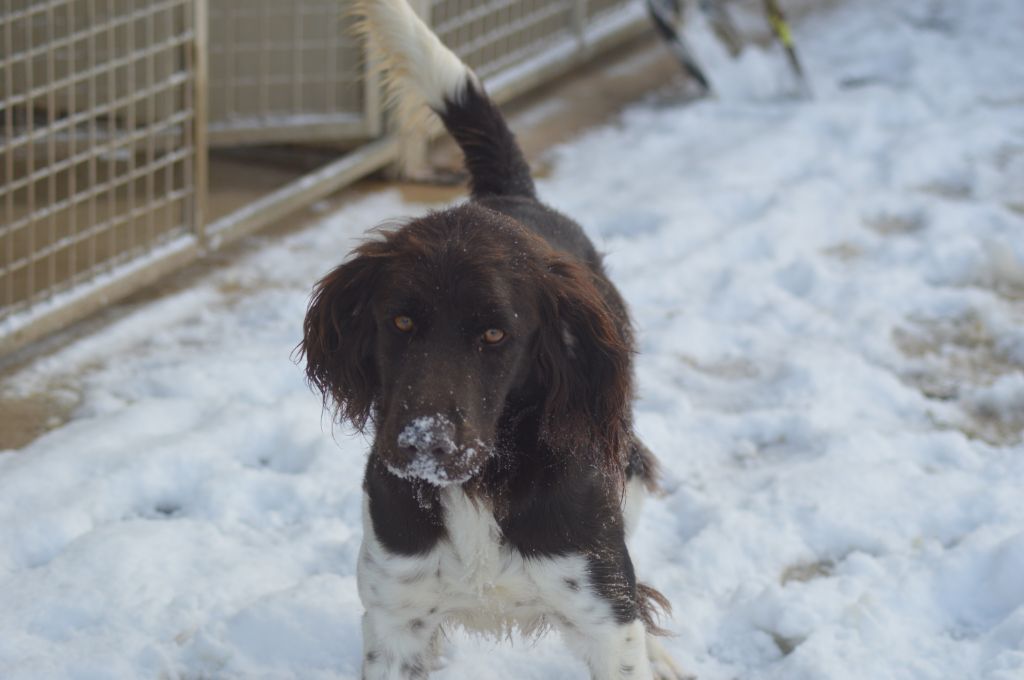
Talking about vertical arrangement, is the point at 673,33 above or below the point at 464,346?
below

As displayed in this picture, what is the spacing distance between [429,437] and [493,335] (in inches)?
8.5

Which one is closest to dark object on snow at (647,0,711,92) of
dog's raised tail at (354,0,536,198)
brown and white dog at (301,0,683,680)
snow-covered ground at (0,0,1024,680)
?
snow-covered ground at (0,0,1024,680)

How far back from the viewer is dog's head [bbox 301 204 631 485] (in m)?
2.07

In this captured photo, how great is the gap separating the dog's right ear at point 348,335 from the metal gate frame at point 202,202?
134 cm

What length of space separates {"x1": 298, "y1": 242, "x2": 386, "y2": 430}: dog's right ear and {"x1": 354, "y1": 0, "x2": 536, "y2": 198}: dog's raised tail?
98cm

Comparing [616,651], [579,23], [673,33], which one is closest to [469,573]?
[616,651]

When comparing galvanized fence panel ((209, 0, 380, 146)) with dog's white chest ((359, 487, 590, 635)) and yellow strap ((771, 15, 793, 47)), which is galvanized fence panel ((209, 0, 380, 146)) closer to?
yellow strap ((771, 15, 793, 47))

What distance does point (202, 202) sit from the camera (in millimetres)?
4766

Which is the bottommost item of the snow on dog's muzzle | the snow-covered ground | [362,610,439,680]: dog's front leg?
the snow-covered ground

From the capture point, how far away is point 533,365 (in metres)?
2.27

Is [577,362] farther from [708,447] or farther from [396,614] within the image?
[708,447]

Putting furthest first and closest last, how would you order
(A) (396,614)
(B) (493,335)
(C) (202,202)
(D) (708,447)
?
(C) (202,202), (D) (708,447), (A) (396,614), (B) (493,335)

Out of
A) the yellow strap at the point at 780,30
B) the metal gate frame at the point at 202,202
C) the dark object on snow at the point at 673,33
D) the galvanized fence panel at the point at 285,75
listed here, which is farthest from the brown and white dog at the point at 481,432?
the yellow strap at the point at 780,30

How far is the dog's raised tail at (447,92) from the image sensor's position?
10.3 ft
